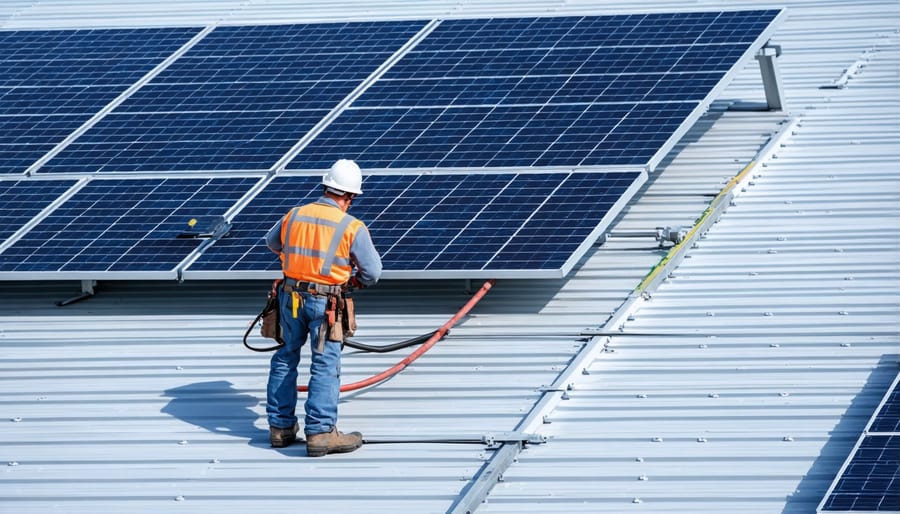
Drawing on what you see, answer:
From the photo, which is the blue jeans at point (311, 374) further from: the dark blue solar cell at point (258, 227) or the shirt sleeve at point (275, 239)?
the dark blue solar cell at point (258, 227)

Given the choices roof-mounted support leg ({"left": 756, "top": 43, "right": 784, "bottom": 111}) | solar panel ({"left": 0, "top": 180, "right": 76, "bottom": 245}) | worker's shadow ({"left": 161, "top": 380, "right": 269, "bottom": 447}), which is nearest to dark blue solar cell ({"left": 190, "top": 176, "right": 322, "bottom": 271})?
worker's shadow ({"left": 161, "top": 380, "right": 269, "bottom": 447})

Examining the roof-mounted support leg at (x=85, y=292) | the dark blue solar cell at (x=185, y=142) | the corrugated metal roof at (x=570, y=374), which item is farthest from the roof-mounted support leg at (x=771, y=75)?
the roof-mounted support leg at (x=85, y=292)

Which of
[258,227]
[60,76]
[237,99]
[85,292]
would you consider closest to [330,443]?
[258,227]

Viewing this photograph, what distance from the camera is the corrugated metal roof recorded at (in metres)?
9.75

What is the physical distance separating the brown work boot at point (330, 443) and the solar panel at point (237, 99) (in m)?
4.33

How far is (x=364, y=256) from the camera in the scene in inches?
409

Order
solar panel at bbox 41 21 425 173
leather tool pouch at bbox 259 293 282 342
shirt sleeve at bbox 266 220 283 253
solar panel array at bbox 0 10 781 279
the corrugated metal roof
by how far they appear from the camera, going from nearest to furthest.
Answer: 1. the corrugated metal roof
2. leather tool pouch at bbox 259 293 282 342
3. shirt sleeve at bbox 266 220 283 253
4. solar panel array at bbox 0 10 781 279
5. solar panel at bbox 41 21 425 173

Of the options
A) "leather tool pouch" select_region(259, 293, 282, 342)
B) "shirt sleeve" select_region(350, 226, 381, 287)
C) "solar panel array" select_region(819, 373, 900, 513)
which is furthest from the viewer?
"leather tool pouch" select_region(259, 293, 282, 342)

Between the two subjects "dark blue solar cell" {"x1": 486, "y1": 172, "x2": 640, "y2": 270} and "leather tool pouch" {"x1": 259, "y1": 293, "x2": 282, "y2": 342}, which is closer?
"leather tool pouch" {"x1": 259, "y1": 293, "x2": 282, "y2": 342}

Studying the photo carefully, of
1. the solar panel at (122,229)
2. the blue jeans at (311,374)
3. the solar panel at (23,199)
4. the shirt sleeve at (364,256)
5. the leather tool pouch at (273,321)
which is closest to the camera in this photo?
the blue jeans at (311,374)

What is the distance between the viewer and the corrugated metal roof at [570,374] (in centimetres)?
975

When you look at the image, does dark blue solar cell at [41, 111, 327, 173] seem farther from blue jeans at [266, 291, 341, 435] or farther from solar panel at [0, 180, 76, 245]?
blue jeans at [266, 291, 341, 435]

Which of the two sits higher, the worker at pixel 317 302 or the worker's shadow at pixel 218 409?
the worker at pixel 317 302

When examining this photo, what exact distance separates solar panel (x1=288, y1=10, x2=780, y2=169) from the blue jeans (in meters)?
3.60
